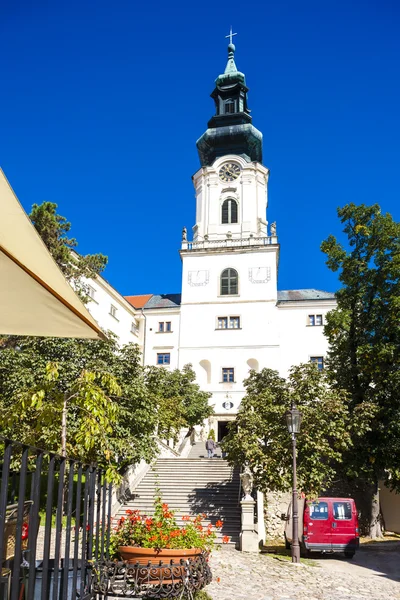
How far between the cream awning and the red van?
15.9 meters

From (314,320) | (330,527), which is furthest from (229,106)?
(330,527)

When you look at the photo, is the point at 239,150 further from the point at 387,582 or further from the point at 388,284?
the point at 387,582

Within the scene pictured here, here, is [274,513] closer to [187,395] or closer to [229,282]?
[187,395]

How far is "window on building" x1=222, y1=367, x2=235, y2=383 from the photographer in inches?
1614

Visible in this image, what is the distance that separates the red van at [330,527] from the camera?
53.6 feet

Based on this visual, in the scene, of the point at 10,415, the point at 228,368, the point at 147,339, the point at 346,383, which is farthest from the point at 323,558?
the point at 147,339

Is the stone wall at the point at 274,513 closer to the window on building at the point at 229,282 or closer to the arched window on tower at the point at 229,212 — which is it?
the window on building at the point at 229,282

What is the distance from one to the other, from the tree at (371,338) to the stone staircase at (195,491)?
5332mm

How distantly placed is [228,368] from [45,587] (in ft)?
124

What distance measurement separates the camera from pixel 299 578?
12.6 m

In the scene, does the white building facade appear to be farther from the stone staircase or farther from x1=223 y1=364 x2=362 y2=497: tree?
x1=223 y1=364 x2=362 y2=497: tree

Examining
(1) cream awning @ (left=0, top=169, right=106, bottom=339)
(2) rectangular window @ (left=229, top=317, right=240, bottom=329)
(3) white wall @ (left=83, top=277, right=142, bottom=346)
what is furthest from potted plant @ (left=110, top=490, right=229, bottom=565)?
(2) rectangular window @ (left=229, top=317, right=240, bottom=329)

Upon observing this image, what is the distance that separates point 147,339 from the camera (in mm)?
44969

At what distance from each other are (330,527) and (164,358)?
28.3 meters
